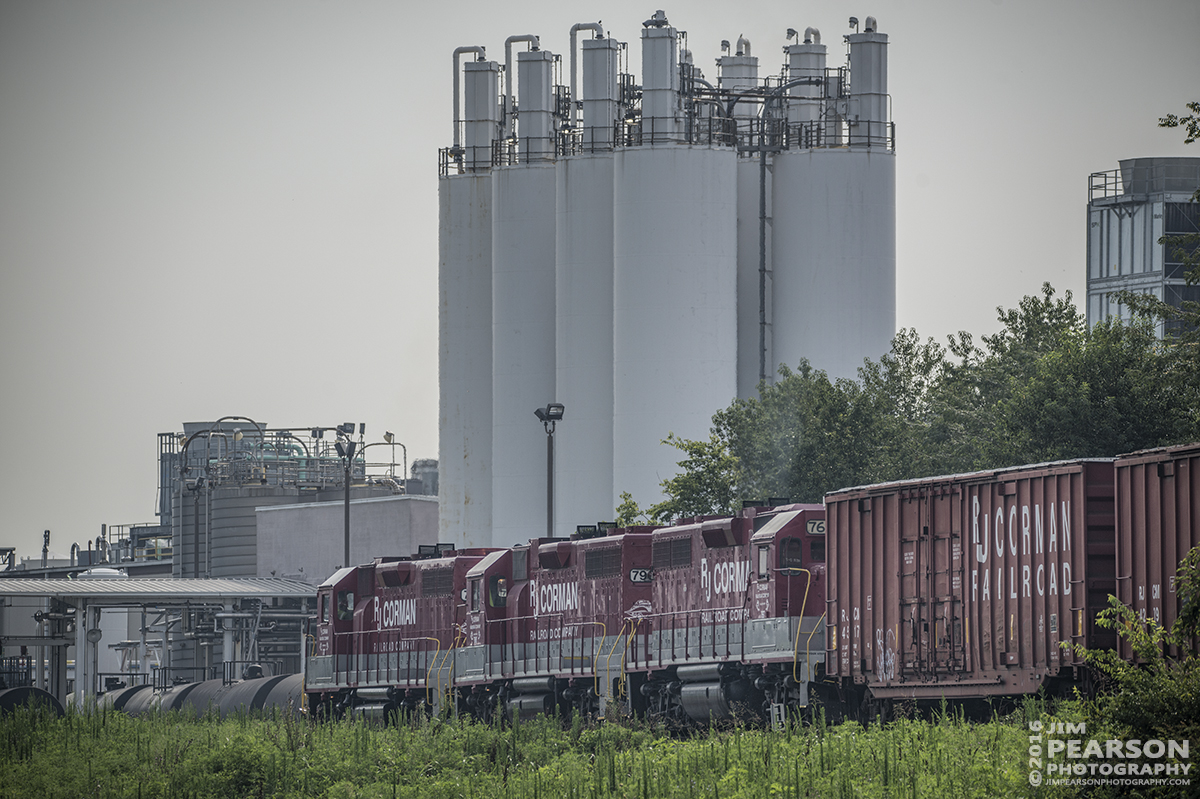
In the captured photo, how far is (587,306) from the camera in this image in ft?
231

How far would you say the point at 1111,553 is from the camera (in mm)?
22406

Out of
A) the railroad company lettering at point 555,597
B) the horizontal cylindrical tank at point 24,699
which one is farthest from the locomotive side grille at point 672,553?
the horizontal cylindrical tank at point 24,699

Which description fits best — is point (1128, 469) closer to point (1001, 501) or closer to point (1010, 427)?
point (1001, 501)

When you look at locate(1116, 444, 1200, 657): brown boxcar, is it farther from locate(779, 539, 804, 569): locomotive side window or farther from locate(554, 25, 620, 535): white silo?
locate(554, 25, 620, 535): white silo

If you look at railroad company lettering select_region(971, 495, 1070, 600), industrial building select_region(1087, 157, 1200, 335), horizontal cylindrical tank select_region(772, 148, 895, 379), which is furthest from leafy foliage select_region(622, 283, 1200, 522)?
industrial building select_region(1087, 157, 1200, 335)

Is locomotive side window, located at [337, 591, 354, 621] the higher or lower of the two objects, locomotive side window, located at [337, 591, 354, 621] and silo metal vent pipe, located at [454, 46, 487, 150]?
the lower

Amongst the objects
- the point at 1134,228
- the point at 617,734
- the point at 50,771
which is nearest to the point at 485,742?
the point at 617,734

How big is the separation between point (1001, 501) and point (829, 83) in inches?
2097

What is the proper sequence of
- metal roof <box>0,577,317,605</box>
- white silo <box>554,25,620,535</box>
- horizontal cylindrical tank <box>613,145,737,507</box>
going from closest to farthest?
metal roof <box>0,577,317,605</box> < horizontal cylindrical tank <box>613,145,737,507</box> < white silo <box>554,25,620,535</box>

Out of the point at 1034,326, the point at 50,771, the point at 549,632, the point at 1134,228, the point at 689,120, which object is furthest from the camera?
the point at 1134,228

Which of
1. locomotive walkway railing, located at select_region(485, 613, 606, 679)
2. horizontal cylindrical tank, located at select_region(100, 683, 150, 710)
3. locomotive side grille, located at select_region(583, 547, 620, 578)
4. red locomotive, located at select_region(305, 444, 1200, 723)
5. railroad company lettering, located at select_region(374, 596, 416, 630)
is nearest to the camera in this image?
red locomotive, located at select_region(305, 444, 1200, 723)

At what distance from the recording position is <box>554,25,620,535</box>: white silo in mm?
69500

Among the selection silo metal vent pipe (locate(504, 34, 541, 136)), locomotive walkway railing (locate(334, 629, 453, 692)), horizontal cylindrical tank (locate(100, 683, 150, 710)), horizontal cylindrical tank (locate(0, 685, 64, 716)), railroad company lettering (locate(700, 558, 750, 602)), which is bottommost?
horizontal cylindrical tank (locate(100, 683, 150, 710))

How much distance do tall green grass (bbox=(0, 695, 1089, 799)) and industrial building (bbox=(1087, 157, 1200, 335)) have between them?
217 feet
